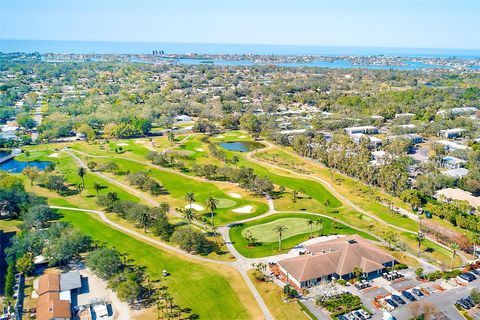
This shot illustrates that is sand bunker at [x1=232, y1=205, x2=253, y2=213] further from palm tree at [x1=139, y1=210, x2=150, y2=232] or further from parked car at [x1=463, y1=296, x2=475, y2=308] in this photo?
parked car at [x1=463, y1=296, x2=475, y2=308]

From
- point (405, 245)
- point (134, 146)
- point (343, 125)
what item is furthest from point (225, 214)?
point (343, 125)

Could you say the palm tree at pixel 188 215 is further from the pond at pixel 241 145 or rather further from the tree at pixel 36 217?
the pond at pixel 241 145

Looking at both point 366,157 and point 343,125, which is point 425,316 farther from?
point 343,125

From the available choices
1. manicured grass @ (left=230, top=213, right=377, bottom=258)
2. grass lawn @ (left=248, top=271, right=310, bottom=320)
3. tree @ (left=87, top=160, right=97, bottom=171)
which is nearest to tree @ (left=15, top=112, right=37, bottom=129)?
tree @ (left=87, top=160, right=97, bottom=171)

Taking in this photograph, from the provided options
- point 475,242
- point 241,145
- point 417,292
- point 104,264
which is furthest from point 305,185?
point 104,264

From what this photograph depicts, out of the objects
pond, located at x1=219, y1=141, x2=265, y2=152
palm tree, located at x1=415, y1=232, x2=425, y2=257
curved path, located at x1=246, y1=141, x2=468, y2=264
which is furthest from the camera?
Answer: pond, located at x1=219, y1=141, x2=265, y2=152

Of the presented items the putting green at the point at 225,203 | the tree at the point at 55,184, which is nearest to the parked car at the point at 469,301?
the putting green at the point at 225,203
